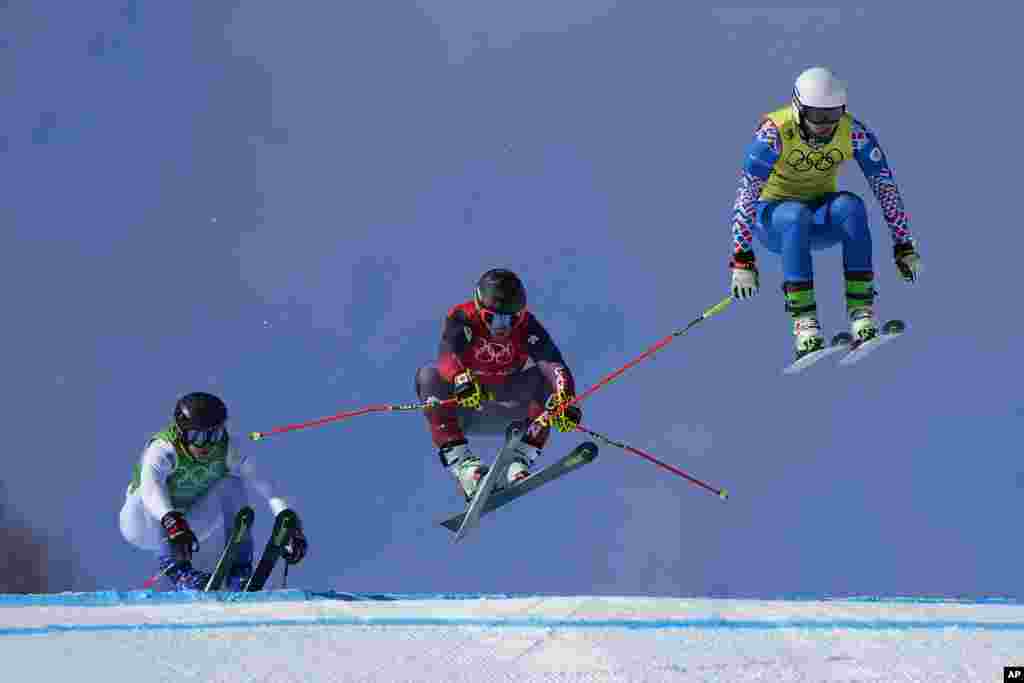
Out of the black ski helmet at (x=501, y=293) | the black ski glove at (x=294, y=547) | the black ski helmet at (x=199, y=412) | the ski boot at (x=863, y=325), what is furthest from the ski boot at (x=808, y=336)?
the black ski helmet at (x=199, y=412)

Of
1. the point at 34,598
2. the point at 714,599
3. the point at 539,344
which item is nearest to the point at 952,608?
the point at 714,599

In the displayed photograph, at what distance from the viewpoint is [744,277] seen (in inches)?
300

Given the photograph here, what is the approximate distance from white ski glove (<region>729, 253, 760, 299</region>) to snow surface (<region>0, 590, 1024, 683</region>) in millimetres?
1875

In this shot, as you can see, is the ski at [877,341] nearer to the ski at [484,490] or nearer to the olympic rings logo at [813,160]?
the olympic rings logo at [813,160]

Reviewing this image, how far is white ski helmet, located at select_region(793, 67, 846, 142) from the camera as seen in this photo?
7.33m

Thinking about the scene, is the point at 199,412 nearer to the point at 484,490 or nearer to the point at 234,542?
the point at 234,542

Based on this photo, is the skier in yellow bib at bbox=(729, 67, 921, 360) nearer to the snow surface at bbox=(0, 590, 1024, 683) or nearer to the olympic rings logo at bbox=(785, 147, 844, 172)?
the olympic rings logo at bbox=(785, 147, 844, 172)

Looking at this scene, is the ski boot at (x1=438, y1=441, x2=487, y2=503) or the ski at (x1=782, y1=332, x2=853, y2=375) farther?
the ski boot at (x1=438, y1=441, x2=487, y2=503)

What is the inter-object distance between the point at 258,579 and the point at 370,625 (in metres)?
2.31

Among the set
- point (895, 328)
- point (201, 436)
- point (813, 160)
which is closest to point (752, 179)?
point (813, 160)

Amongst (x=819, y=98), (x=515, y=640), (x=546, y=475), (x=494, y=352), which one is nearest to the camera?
(x=515, y=640)

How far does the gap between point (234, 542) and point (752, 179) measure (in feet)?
10.5

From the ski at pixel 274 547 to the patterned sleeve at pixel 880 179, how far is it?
334cm

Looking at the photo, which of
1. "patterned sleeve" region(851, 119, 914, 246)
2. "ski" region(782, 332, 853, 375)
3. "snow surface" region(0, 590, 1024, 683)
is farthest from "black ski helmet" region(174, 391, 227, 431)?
"patterned sleeve" region(851, 119, 914, 246)
